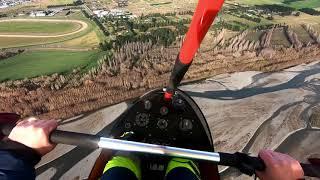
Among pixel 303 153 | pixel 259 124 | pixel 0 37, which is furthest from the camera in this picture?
pixel 0 37

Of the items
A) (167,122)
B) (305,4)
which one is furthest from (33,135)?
(305,4)

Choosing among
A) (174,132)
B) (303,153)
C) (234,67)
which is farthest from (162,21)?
(174,132)

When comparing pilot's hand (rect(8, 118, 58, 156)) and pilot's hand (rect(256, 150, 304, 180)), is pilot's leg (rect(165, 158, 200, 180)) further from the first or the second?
pilot's hand (rect(8, 118, 58, 156))

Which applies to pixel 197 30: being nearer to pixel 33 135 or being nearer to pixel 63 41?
pixel 33 135

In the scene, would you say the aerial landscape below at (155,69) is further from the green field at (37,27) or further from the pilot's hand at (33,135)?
the pilot's hand at (33,135)

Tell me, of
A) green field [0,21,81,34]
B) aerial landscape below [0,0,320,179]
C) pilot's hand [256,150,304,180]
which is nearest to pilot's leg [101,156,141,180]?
pilot's hand [256,150,304,180]

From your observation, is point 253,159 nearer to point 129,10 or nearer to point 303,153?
point 303,153
